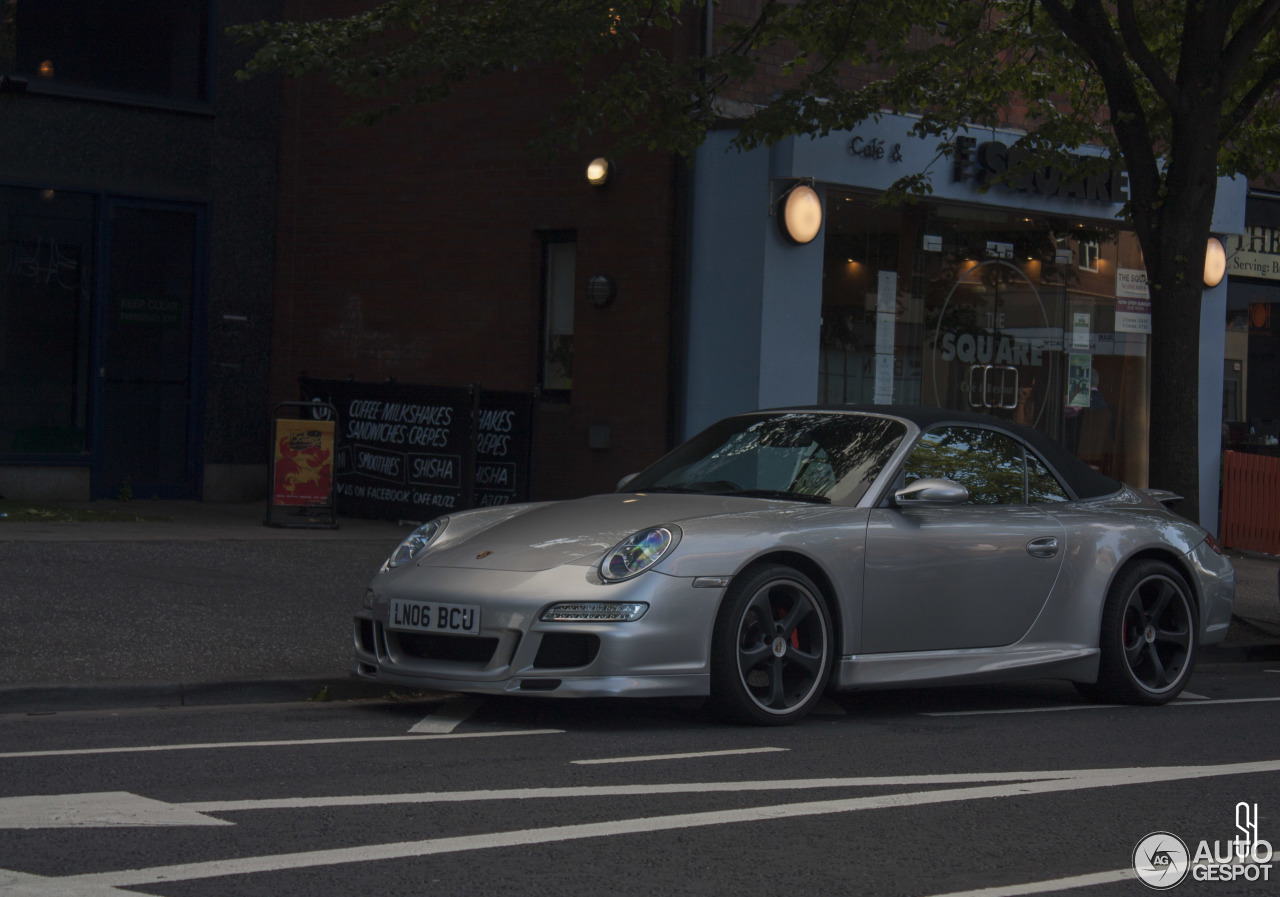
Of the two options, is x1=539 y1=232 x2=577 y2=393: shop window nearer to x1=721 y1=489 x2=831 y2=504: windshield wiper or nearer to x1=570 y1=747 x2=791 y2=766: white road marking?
x1=721 y1=489 x2=831 y2=504: windshield wiper

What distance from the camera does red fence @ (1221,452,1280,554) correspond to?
639 inches

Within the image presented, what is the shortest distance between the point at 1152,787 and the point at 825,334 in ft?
29.0

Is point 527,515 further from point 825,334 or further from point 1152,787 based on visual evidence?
point 825,334

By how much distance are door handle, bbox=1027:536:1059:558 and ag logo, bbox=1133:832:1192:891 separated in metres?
2.75

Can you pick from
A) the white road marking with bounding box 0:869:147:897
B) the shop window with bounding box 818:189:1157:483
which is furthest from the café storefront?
the white road marking with bounding box 0:869:147:897

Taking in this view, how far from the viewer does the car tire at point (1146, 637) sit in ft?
25.1

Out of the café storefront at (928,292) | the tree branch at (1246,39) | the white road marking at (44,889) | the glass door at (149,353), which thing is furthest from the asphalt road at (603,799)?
the glass door at (149,353)

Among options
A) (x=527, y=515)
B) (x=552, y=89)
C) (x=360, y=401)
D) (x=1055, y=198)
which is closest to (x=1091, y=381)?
(x=1055, y=198)

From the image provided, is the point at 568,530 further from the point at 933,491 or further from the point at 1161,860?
the point at 1161,860

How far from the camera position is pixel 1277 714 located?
7500 millimetres

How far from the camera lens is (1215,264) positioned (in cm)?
1666

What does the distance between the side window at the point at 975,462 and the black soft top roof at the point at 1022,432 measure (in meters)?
0.06

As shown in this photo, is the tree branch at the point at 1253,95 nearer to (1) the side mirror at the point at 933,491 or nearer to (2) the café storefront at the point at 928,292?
(2) the café storefront at the point at 928,292

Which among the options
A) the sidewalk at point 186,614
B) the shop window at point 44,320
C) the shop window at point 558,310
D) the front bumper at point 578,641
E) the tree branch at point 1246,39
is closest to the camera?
the front bumper at point 578,641
